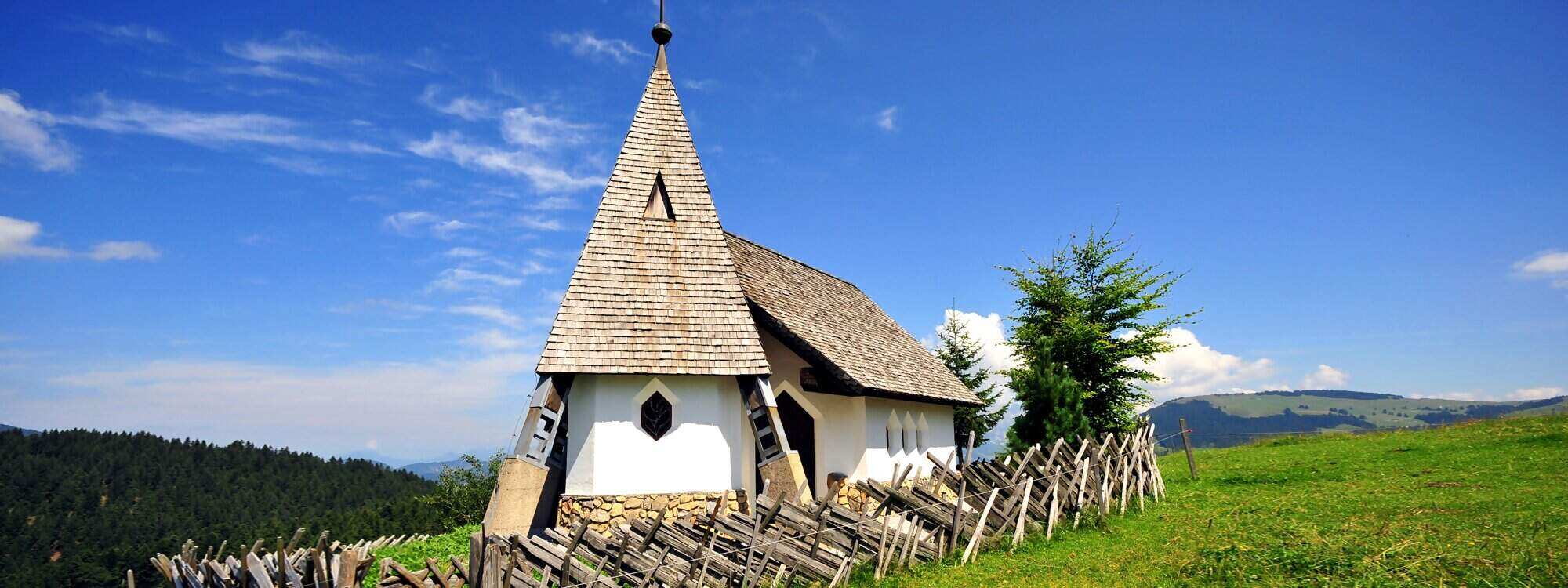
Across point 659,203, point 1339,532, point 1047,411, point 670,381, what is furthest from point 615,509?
point 1047,411

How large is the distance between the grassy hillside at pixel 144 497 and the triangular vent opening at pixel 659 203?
45.9 metres

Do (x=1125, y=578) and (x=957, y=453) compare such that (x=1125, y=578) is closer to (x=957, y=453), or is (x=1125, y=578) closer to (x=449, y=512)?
(x=957, y=453)

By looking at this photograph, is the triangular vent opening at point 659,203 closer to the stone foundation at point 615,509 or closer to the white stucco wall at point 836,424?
the white stucco wall at point 836,424

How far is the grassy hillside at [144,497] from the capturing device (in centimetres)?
6278

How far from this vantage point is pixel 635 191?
17.5 m

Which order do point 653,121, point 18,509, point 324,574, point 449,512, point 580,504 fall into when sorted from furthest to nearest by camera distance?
1. point 18,509
2. point 449,512
3. point 653,121
4. point 580,504
5. point 324,574

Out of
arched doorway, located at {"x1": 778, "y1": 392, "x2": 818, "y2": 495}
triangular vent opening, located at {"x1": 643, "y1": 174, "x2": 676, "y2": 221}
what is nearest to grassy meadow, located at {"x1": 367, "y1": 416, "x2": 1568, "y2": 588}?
arched doorway, located at {"x1": 778, "y1": 392, "x2": 818, "y2": 495}

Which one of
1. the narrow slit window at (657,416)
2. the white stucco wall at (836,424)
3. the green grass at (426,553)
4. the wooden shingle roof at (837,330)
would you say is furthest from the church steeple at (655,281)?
the green grass at (426,553)

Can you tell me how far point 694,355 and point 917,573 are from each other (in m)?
6.04

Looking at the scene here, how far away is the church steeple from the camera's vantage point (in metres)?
15.4

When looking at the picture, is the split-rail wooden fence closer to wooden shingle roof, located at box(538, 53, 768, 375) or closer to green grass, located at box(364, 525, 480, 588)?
green grass, located at box(364, 525, 480, 588)

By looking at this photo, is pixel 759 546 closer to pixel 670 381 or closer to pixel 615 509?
pixel 615 509

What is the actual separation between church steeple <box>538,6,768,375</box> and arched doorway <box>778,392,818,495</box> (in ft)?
12.1

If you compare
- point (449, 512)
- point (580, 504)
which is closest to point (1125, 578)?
point (580, 504)
